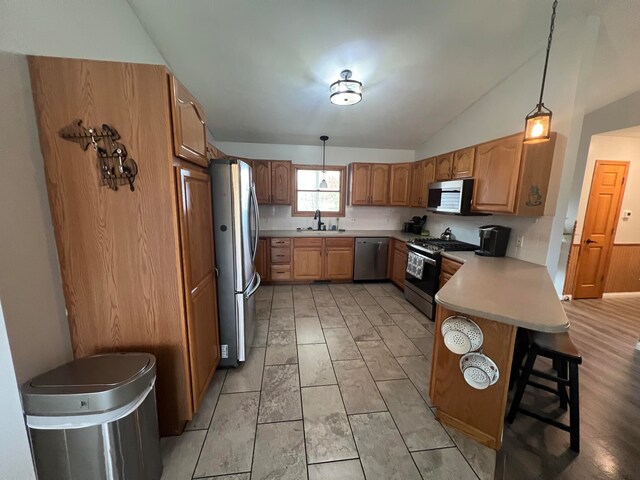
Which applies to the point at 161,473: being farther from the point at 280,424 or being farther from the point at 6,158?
the point at 6,158

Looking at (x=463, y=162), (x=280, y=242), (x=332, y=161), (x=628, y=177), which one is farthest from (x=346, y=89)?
(x=628, y=177)

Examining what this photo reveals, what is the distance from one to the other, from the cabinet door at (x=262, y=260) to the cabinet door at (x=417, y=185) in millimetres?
2675

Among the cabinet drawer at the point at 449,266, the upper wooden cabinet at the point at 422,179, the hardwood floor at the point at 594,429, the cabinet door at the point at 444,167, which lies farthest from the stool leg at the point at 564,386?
the upper wooden cabinet at the point at 422,179

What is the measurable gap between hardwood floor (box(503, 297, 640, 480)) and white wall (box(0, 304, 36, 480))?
2.38 meters

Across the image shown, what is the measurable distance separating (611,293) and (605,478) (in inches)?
160

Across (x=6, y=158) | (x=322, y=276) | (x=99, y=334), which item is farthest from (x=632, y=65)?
(x=99, y=334)

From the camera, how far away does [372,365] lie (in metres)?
2.25

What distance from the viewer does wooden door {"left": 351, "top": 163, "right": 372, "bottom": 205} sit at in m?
4.41

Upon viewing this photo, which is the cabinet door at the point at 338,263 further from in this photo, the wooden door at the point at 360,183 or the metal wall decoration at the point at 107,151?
the metal wall decoration at the point at 107,151

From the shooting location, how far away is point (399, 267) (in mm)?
4070

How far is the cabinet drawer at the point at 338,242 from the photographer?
4.25 meters

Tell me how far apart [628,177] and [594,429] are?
403 centimetres

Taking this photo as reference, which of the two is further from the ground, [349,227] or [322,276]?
[349,227]

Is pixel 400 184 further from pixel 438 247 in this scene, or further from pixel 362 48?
pixel 362 48
